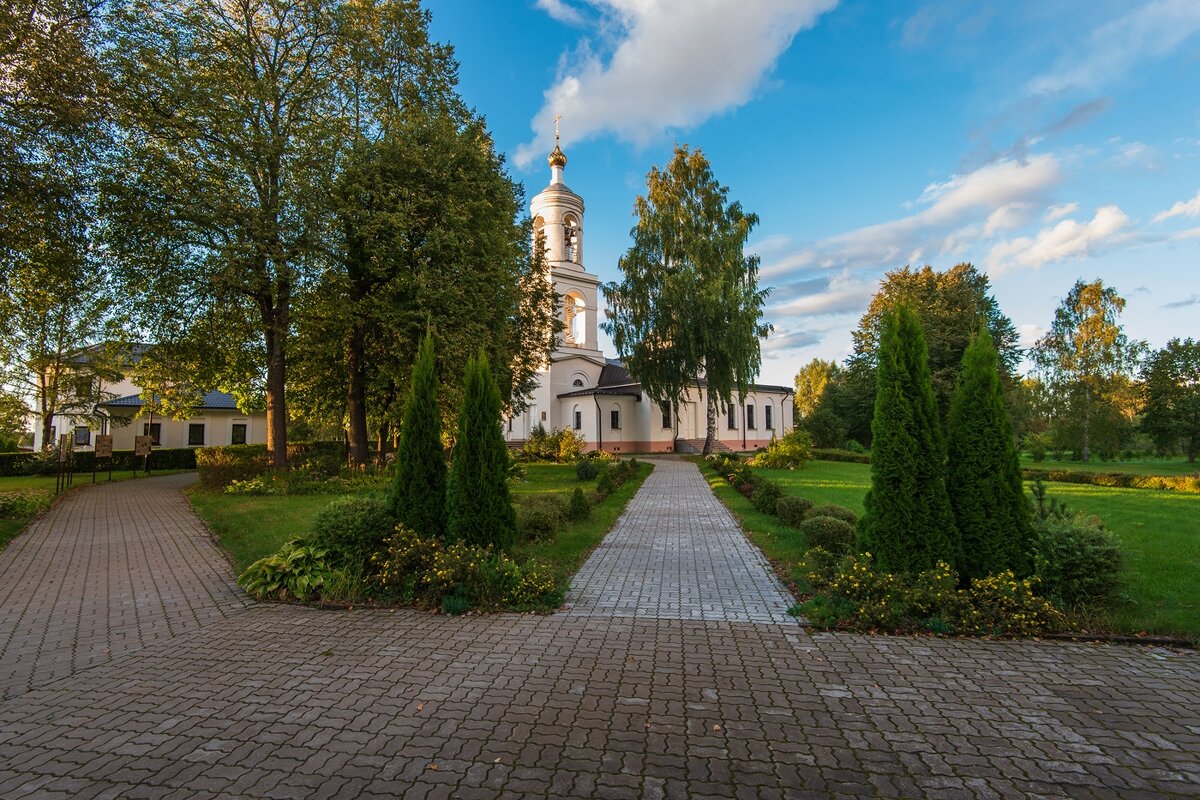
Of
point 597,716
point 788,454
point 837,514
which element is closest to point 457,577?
point 597,716

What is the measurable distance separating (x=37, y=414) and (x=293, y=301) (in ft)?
70.5

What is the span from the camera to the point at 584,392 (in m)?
38.2

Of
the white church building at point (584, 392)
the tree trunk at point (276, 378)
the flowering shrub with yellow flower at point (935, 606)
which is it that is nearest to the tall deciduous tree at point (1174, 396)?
the white church building at point (584, 392)

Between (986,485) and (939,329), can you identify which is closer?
(986,485)

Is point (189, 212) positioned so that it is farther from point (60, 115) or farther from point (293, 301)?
point (60, 115)

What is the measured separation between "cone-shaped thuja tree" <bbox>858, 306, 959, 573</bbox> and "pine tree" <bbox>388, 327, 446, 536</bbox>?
15.4 feet

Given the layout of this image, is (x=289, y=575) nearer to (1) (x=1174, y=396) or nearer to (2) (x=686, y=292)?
(2) (x=686, y=292)

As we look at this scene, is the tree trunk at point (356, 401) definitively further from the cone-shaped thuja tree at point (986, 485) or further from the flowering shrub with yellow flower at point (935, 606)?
the cone-shaped thuja tree at point (986, 485)

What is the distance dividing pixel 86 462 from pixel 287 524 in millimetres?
24480

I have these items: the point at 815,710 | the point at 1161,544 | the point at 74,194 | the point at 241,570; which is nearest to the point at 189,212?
the point at 74,194

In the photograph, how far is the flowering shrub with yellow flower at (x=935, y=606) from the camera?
485 centimetres

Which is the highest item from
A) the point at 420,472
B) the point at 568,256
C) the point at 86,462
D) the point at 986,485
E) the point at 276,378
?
the point at 568,256

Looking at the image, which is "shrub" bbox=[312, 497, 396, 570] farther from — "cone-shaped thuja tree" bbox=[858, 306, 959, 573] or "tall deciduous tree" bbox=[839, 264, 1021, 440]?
"tall deciduous tree" bbox=[839, 264, 1021, 440]

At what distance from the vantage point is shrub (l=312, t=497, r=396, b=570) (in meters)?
6.38
